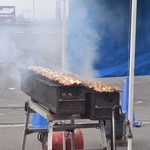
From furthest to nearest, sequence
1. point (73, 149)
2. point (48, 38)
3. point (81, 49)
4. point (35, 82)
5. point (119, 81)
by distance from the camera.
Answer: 1. point (119, 81)
2. point (48, 38)
3. point (81, 49)
4. point (73, 149)
5. point (35, 82)

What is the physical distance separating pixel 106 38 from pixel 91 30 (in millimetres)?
268

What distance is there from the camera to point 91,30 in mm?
5734

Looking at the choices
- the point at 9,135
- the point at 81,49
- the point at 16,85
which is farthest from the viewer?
the point at 16,85

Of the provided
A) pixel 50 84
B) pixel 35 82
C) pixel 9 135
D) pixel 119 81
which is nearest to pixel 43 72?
pixel 35 82

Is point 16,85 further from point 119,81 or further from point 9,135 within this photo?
point 9,135

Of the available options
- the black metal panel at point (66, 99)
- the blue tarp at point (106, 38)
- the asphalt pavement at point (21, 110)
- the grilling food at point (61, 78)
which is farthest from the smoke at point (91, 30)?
the black metal panel at point (66, 99)

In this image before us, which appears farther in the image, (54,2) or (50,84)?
(54,2)

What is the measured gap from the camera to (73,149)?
4.68 metres

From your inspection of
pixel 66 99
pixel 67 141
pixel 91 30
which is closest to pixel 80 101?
pixel 66 99

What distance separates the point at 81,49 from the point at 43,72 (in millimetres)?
1275

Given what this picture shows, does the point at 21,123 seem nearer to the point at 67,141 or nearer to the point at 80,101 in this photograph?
the point at 67,141

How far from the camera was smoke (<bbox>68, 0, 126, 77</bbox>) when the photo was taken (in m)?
5.59

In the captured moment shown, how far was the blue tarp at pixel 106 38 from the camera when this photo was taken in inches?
221

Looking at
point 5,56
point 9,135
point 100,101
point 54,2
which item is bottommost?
point 9,135
